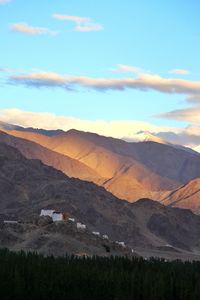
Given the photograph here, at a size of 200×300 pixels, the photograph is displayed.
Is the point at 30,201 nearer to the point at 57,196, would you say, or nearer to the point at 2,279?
the point at 57,196

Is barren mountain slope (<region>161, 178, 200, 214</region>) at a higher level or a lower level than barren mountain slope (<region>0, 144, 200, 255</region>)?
higher

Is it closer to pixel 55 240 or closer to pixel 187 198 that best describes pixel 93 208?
pixel 55 240

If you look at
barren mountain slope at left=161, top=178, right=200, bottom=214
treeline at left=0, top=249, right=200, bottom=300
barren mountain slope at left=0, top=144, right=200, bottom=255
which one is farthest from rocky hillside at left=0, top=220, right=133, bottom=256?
barren mountain slope at left=161, top=178, right=200, bottom=214

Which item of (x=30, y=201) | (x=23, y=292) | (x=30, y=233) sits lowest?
(x=23, y=292)

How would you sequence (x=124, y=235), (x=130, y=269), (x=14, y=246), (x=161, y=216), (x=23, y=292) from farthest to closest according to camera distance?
1. (x=161, y=216)
2. (x=124, y=235)
3. (x=14, y=246)
4. (x=130, y=269)
5. (x=23, y=292)

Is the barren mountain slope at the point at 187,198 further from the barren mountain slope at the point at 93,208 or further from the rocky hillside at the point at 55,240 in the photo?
the rocky hillside at the point at 55,240

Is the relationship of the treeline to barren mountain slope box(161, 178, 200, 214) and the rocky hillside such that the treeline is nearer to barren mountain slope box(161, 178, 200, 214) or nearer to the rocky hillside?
the rocky hillside

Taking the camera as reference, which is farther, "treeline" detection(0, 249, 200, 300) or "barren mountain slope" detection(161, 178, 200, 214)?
"barren mountain slope" detection(161, 178, 200, 214)

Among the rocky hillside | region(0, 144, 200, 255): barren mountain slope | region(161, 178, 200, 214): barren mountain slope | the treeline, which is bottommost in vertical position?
the treeline

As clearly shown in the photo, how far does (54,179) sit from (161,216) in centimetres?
2390

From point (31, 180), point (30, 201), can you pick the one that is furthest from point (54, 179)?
point (30, 201)

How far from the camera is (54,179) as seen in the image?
138m

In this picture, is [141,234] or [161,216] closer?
[141,234]

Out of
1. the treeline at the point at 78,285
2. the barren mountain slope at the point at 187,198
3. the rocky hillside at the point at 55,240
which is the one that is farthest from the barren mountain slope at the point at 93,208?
the treeline at the point at 78,285
